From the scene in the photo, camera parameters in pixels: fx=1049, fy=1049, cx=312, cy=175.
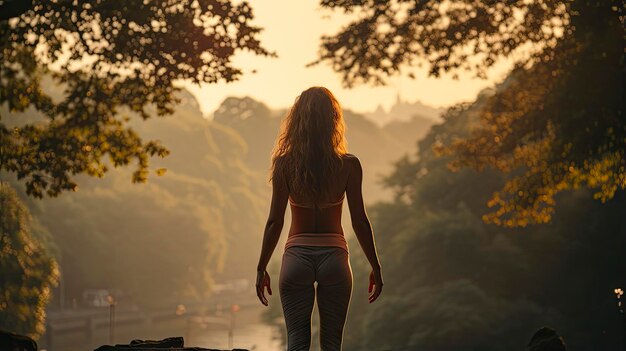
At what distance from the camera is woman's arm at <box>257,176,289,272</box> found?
6691mm

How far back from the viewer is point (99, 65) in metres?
14.2

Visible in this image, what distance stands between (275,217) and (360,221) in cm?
57

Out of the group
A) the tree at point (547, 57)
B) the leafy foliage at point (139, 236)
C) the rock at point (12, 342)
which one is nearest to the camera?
the rock at point (12, 342)

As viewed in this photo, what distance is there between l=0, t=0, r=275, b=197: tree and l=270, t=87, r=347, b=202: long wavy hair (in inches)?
275

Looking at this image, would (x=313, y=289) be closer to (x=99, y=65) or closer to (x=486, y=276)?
(x=99, y=65)

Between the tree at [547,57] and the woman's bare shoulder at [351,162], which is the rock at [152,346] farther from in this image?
the tree at [547,57]

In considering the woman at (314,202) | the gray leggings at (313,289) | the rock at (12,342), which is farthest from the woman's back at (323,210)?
the rock at (12,342)

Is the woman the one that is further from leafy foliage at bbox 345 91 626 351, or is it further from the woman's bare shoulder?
leafy foliage at bbox 345 91 626 351

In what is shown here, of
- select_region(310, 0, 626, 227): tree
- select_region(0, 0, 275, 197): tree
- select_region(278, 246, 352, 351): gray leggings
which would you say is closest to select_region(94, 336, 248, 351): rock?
select_region(278, 246, 352, 351): gray leggings

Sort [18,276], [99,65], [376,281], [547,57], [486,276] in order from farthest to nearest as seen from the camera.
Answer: [486,276], [18,276], [547,57], [99,65], [376,281]

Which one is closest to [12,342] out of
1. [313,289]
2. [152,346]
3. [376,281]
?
[152,346]

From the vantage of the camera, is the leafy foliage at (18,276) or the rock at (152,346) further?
the leafy foliage at (18,276)

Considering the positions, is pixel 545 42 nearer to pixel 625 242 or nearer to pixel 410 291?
pixel 625 242

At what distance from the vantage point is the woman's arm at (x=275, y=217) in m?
6.69
